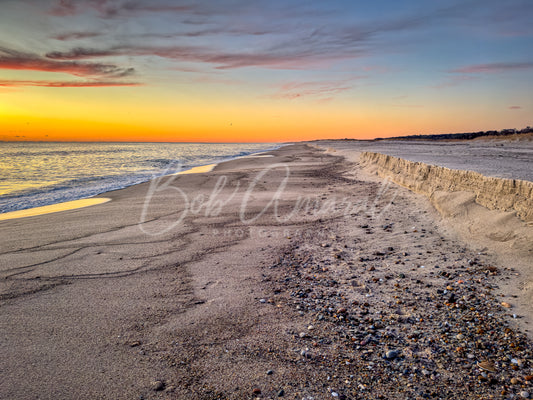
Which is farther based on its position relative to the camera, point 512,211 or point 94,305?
point 512,211

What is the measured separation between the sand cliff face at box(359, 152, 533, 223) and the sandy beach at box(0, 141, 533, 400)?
0.72 feet

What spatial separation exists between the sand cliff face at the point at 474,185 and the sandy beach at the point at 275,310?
0.72ft

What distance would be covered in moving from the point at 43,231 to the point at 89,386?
19.9 ft

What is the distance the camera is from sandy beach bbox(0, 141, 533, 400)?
2555 millimetres

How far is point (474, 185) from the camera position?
6.36 m

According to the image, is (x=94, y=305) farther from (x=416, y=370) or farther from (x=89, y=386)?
(x=416, y=370)

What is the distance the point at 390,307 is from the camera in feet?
12.0

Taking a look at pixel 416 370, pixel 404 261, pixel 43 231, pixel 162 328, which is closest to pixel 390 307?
pixel 416 370
